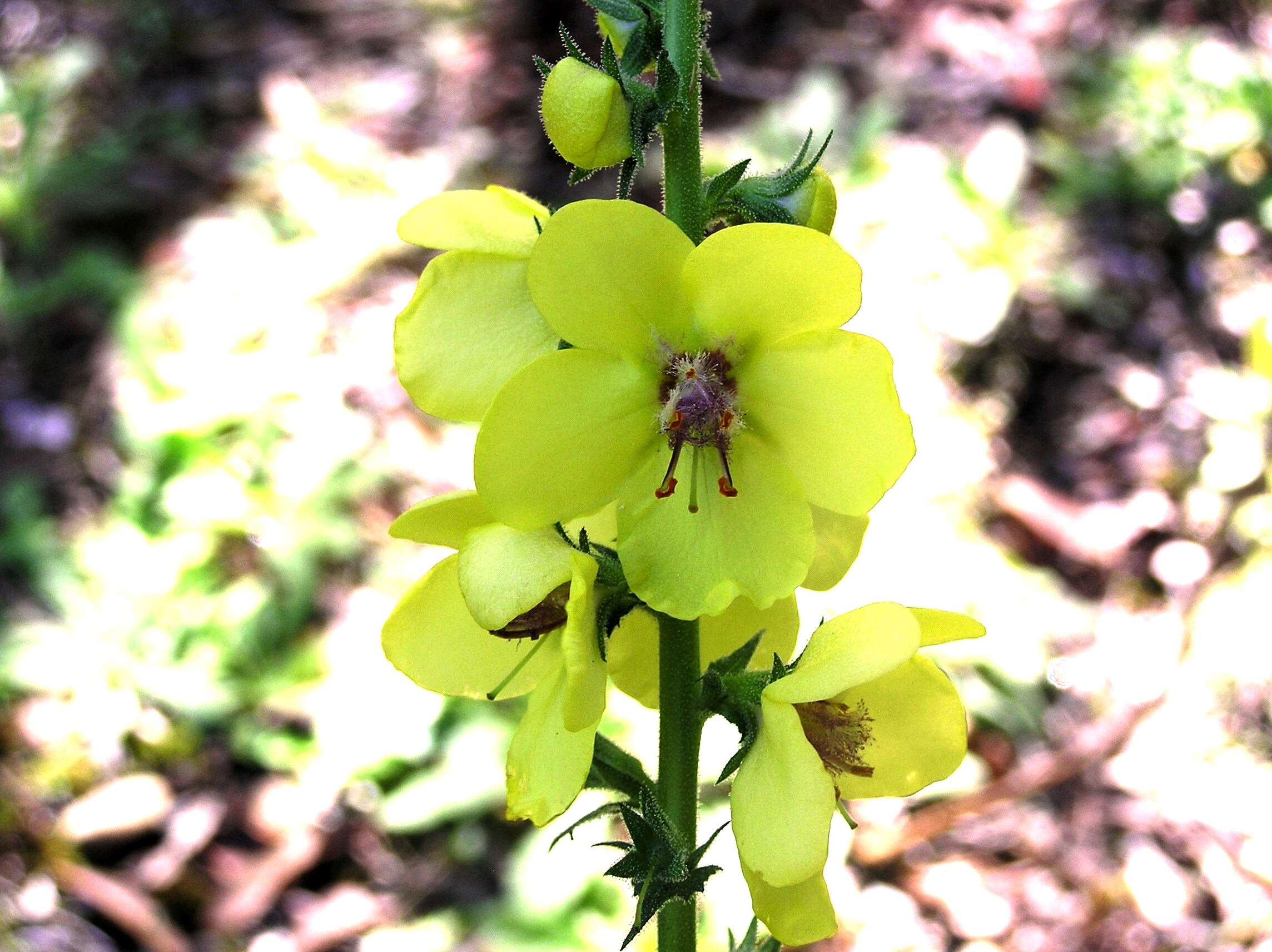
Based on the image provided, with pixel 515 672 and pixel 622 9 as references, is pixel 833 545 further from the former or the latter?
pixel 622 9

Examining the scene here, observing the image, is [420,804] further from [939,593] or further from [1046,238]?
[1046,238]

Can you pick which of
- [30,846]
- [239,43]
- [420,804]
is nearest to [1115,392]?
[420,804]

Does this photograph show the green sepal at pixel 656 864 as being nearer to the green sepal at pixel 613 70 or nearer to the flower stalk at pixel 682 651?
the flower stalk at pixel 682 651

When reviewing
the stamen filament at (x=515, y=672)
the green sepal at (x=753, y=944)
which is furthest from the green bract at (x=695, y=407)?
the green sepal at (x=753, y=944)

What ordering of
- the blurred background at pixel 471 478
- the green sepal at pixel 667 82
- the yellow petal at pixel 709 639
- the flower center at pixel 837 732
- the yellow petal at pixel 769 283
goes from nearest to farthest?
1. the yellow petal at pixel 769 283
2. the green sepal at pixel 667 82
3. the flower center at pixel 837 732
4. the yellow petal at pixel 709 639
5. the blurred background at pixel 471 478

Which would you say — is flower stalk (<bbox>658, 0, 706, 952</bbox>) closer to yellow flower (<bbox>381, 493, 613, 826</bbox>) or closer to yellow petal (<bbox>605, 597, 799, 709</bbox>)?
yellow petal (<bbox>605, 597, 799, 709</bbox>)

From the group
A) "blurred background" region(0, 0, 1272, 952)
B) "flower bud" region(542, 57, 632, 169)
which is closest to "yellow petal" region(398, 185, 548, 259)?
"flower bud" region(542, 57, 632, 169)
